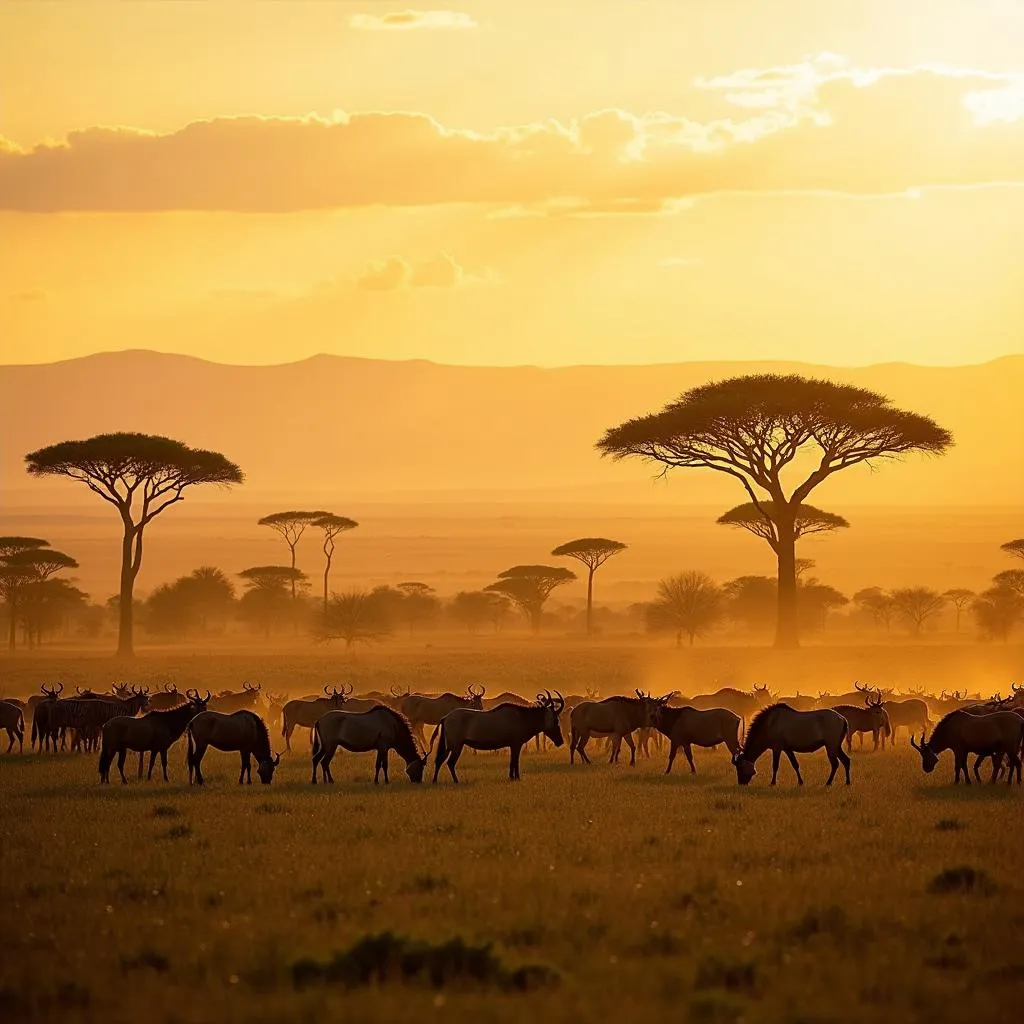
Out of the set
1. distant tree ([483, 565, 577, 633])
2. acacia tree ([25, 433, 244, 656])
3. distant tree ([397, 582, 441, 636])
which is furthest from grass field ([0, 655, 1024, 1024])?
distant tree ([397, 582, 441, 636])

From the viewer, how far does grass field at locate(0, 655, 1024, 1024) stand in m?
12.9

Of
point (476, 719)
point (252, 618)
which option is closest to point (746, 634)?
point (252, 618)

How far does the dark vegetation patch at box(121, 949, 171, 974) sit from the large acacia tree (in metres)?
50.2

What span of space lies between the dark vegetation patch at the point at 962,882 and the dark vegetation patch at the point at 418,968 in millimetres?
5482

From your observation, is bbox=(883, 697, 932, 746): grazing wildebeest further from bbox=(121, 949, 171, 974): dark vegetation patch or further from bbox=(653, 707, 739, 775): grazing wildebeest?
bbox=(121, 949, 171, 974): dark vegetation patch

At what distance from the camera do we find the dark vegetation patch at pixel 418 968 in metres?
13.4

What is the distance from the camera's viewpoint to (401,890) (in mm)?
16969

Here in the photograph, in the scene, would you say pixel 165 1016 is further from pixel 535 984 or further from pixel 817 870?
pixel 817 870

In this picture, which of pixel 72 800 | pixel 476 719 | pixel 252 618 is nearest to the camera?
pixel 72 800

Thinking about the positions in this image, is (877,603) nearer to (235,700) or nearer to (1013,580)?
(1013,580)

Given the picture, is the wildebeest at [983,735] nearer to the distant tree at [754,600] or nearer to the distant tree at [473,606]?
the distant tree at [754,600]

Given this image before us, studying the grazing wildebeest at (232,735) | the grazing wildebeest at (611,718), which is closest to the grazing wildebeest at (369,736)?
the grazing wildebeest at (232,735)

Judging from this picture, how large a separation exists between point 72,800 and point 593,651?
59.7m

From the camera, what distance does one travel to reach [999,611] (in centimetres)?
9769
